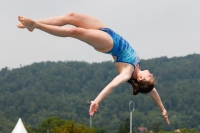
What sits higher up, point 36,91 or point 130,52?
point 36,91

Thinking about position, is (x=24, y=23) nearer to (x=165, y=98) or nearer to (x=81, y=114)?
(x=81, y=114)

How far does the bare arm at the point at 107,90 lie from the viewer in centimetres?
1292

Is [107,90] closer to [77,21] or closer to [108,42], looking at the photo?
[108,42]

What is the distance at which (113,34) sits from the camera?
13.9m

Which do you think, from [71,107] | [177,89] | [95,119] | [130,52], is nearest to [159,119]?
[95,119]

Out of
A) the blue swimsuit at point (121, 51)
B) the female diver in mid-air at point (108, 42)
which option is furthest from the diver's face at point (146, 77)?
the blue swimsuit at point (121, 51)

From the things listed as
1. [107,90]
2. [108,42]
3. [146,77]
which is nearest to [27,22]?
[108,42]

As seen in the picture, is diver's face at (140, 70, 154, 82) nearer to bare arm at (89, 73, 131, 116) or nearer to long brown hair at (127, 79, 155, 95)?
long brown hair at (127, 79, 155, 95)

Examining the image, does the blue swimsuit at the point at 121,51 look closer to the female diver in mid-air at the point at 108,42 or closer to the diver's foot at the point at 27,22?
the female diver in mid-air at the point at 108,42

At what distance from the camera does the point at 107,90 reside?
516 inches

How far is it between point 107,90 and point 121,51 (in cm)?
103

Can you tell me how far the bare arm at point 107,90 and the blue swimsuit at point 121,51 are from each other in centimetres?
34

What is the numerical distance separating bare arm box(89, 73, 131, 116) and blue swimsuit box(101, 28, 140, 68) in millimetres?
335

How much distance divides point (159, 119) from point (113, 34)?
141 m
